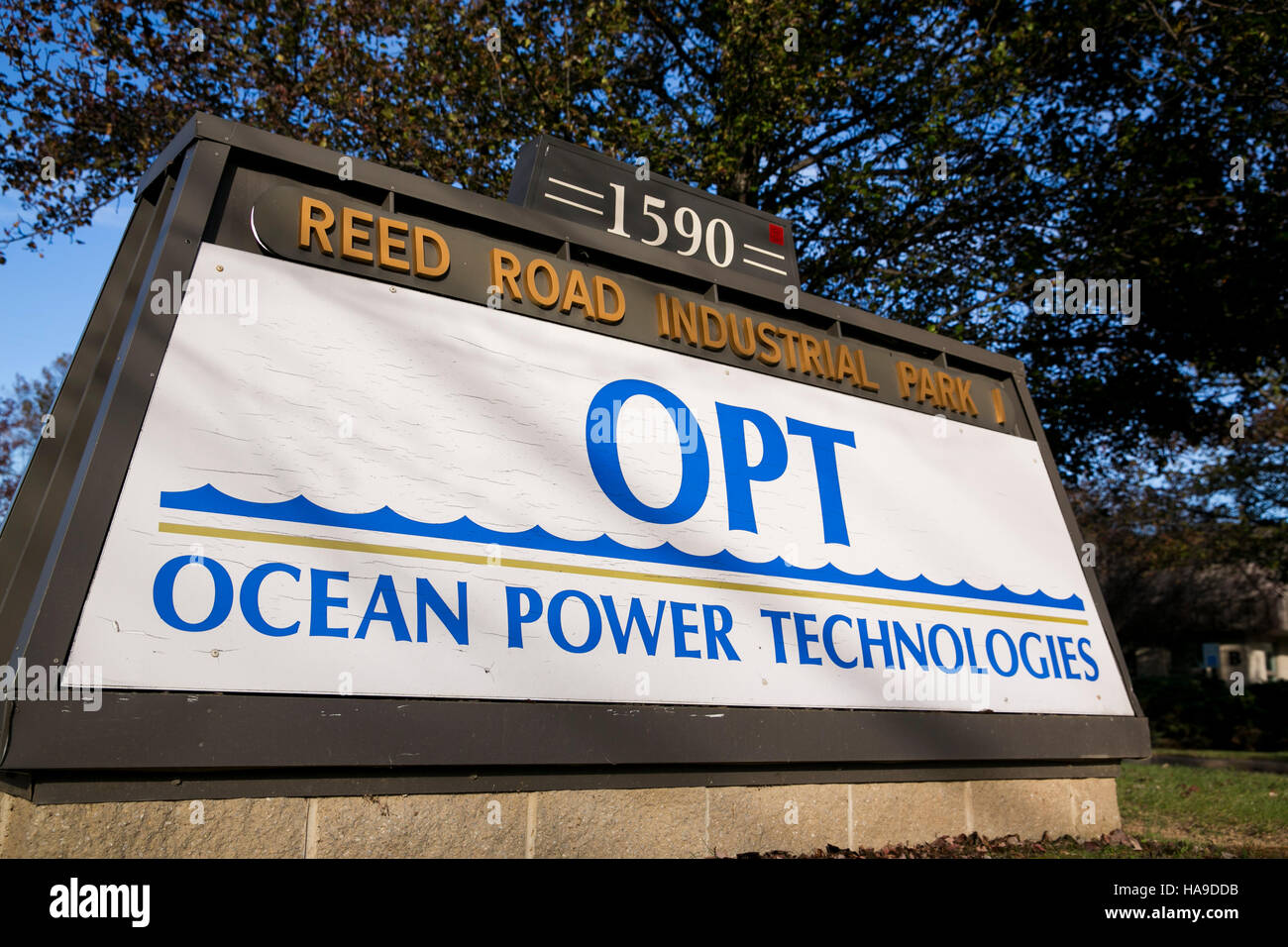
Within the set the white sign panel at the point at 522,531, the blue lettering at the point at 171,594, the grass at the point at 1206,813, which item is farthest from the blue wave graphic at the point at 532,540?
the grass at the point at 1206,813

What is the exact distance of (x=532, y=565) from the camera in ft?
14.1

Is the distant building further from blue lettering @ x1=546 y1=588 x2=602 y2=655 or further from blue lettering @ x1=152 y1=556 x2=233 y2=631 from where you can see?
blue lettering @ x1=152 y1=556 x2=233 y2=631

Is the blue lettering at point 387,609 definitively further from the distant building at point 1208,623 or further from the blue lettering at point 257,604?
the distant building at point 1208,623

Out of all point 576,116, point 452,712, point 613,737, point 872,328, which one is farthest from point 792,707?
point 576,116

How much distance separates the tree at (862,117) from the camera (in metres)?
11.2

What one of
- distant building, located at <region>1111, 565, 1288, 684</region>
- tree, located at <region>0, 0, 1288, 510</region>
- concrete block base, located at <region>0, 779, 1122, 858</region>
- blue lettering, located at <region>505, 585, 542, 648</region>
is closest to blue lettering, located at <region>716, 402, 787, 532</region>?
blue lettering, located at <region>505, 585, 542, 648</region>

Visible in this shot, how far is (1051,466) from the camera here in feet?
24.0

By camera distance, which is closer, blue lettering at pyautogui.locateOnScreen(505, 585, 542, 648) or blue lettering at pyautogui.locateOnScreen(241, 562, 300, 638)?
blue lettering at pyautogui.locateOnScreen(241, 562, 300, 638)

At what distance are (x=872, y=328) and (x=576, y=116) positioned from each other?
6326 mm

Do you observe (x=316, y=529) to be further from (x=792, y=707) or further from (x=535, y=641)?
(x=792, y=707)

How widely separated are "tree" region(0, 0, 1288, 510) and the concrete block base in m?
7.85

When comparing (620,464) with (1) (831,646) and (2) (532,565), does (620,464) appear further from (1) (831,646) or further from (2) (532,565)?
(1) (831,646)

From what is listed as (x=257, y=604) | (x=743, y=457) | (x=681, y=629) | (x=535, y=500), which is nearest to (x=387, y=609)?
(x=257, y=604)

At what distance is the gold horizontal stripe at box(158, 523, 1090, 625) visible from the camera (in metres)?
3.61
